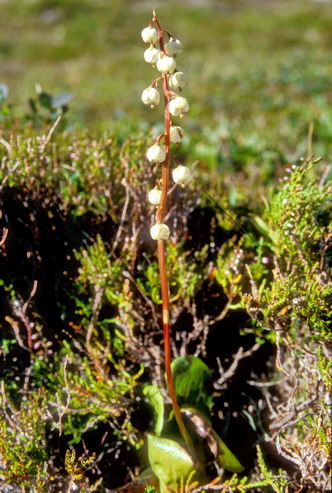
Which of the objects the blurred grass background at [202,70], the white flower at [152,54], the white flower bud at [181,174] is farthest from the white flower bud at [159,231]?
the blurred grass background at [202,70]

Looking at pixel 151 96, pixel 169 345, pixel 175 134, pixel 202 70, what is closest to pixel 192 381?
pixel 169 345

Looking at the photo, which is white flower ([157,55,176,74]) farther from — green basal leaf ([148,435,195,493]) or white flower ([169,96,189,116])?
green basal leaf ([148,435,195,493])

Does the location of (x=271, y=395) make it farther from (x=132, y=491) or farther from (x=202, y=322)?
(x=132, y=491)

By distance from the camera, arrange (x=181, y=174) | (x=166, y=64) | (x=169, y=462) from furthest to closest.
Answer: (x=169, y=462)
(x=181, y=174)
(x=166, y=64)

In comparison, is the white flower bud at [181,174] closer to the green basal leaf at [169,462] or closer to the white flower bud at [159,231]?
the white flower bud at [159,231]

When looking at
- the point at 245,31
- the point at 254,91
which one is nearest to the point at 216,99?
the point at 254,91

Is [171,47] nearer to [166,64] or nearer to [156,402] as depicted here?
[166,64]
